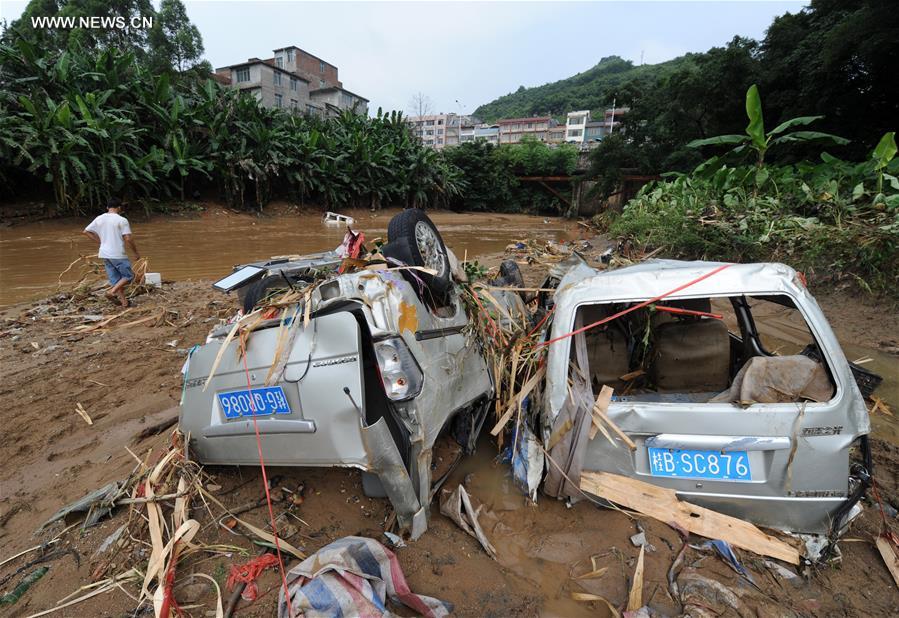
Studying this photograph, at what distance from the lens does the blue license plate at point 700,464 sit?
2021 millimetres

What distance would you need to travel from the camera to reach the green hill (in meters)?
92.7

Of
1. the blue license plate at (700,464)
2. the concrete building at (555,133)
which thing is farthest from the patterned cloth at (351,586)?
the concrete building at (555,133)

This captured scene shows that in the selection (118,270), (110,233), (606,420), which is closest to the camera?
(606,420)

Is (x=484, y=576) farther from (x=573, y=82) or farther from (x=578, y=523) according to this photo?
(x=573, y=82)

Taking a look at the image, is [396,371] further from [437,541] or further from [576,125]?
[576,125]

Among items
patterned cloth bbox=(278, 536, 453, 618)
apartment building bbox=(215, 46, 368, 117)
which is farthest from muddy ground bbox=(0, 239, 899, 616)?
apartment building bbox=(215, 46, 368, 117)

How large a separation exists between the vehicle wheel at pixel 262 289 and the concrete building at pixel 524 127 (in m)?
88.5

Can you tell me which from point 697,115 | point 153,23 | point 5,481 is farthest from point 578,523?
point 153,23

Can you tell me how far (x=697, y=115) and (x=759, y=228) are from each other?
1483 cm

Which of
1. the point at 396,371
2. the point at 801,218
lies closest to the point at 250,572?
the point at 396,371

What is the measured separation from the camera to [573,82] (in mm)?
118250

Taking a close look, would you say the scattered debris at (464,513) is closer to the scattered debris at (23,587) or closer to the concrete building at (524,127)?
the scattered debris at (23,587)

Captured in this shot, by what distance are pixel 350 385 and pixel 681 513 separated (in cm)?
175

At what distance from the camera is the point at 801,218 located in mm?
6570
